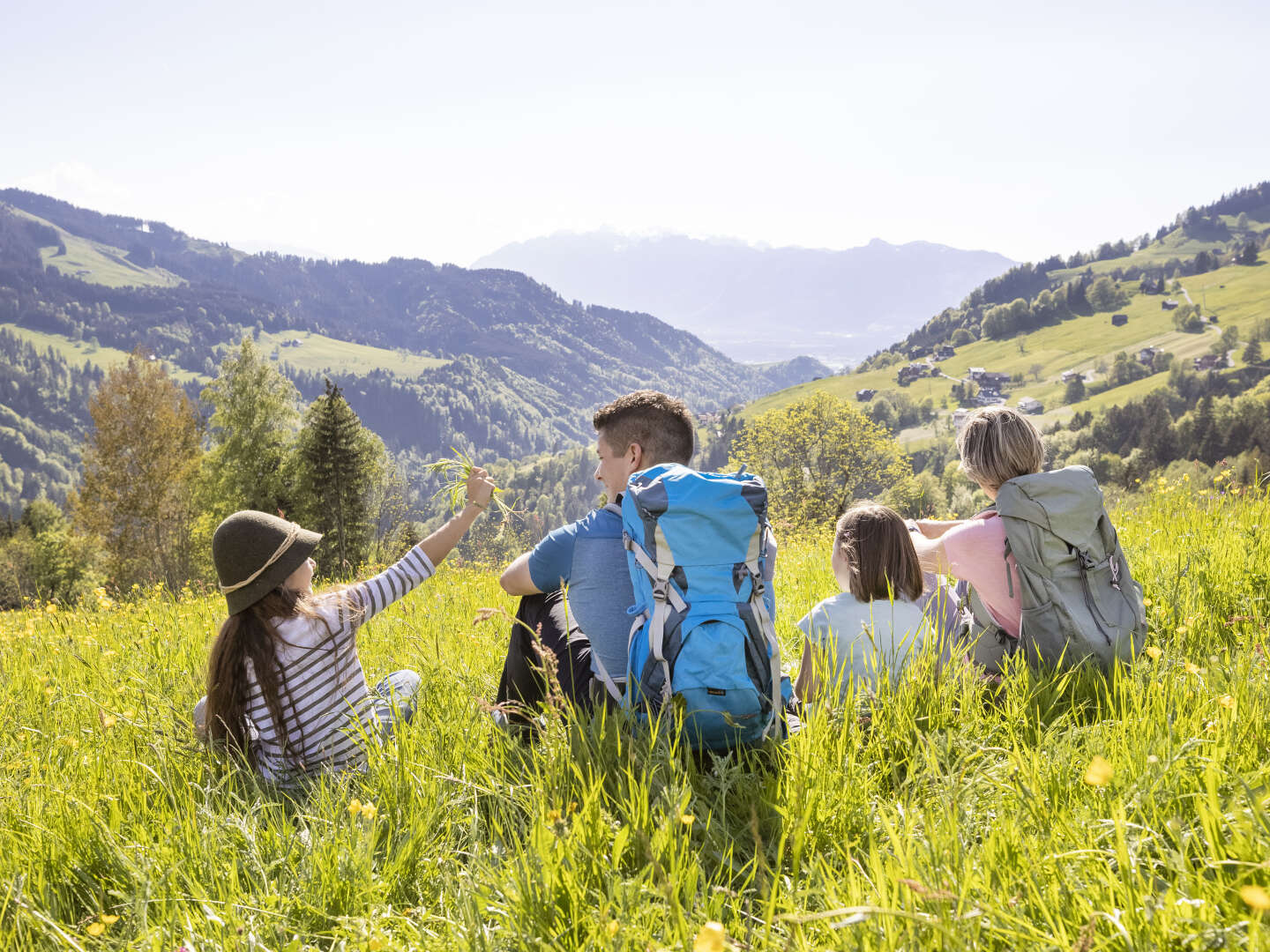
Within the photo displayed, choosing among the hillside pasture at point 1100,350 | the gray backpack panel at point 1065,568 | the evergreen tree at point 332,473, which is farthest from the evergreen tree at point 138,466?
the hillside pasture at point 1100,350

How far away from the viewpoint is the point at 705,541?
295 cm

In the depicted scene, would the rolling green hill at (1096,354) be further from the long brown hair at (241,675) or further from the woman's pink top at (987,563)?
the long brown hair at (241,675)

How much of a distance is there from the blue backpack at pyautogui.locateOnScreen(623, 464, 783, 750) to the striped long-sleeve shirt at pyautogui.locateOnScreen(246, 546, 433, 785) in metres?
1.42

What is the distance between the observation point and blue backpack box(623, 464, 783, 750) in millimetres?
2812

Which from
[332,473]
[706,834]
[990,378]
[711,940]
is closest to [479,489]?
[706,834]

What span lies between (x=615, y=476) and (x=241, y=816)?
2.35 m

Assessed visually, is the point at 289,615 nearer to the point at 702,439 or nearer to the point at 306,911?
the point at 306,911

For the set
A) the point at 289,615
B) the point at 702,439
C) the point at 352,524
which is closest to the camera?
the point at 289,615

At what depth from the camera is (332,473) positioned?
126 feet

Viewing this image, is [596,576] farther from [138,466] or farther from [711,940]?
[138,466]

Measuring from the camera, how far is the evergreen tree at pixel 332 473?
124ft

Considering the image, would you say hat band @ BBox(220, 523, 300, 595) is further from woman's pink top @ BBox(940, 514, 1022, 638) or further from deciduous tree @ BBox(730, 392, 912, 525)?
deciduous tree @ BBox(730, 392, 912, 525)

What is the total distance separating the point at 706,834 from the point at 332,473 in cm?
3964

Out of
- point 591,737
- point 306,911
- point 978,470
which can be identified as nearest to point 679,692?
point 591,737
